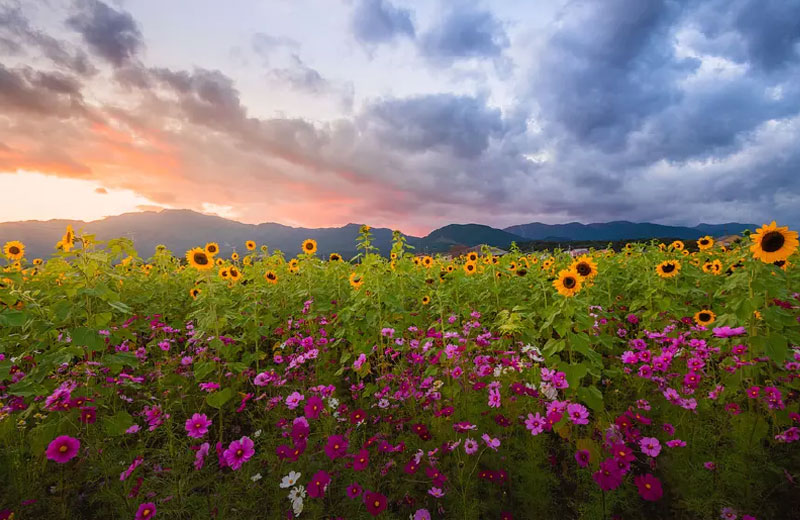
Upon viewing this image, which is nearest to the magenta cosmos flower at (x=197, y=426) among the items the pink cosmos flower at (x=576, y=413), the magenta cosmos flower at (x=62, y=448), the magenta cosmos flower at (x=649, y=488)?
the magenta cosmos flower at (x=62, y=448)

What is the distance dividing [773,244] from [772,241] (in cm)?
4

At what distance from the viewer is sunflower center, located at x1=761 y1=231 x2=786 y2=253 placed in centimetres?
353

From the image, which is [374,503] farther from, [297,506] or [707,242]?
[707,242]

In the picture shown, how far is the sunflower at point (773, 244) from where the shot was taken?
11.4 ft

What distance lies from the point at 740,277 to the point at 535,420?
8.57 ft

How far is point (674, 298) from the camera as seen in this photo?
236 inches

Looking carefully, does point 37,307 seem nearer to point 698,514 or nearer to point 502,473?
point 502,473

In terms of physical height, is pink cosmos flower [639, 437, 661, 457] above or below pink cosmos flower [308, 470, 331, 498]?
above

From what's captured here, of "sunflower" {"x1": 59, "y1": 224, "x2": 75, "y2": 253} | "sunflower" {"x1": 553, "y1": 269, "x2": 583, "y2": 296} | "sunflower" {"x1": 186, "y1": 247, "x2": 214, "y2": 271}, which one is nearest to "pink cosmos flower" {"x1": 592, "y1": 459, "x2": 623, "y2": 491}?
"sunflower" {"x1": 553, "y1": 269, "x2": 583, "y2": 296}

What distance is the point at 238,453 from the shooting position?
7.97 ft

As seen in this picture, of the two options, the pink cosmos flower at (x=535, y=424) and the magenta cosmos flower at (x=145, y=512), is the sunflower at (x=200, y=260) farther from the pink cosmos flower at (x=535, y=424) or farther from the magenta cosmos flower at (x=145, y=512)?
the pink cosmos flower at (x=535, y=424)

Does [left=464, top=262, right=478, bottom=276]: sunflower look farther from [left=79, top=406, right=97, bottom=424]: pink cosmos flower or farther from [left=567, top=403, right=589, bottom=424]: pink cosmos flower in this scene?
[left=79, top=406, right=97, bottom=424]: pink cosmos flower

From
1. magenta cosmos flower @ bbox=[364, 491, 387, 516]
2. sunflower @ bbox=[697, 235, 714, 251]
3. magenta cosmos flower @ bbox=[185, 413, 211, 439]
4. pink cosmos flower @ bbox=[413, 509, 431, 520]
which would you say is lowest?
pink cosmos flower @ bbox=[413, 509, 431, 520]

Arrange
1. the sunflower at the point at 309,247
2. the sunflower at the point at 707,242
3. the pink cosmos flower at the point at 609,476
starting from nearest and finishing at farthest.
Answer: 1. the pink cosmos flower at the point at 609,476
2. the sunflower at the point at 309,247
3. the sunflower at the point at 707,242
